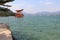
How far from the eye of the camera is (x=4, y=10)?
32.0 ft

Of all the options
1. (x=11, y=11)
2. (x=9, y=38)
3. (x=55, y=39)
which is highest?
(x=11, y=11)

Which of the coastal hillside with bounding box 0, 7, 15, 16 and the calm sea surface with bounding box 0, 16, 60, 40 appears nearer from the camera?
the coastal hillside with bounding box 0, 7, 15, 16

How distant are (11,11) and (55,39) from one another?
409cm

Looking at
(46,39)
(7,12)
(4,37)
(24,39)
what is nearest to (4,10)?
(7,12)

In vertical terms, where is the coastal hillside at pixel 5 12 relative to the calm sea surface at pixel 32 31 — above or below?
above

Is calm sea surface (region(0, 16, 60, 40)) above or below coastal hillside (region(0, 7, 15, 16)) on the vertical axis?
below

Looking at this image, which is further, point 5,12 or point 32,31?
point 32,31

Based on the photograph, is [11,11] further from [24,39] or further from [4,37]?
[24,39]

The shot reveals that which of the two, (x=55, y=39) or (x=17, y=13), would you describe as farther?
(x=55, y=39)

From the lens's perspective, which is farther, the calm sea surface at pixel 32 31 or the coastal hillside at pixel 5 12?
the calm sea surface at pixel 32 31

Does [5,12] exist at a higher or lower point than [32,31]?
higher

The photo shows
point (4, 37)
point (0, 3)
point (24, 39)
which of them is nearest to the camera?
point (4, 37)

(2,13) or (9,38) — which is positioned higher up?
(2,13)

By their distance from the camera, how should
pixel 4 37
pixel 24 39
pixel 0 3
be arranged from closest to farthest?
pixel 4 37, pixel 0 3, pixel 24 39
